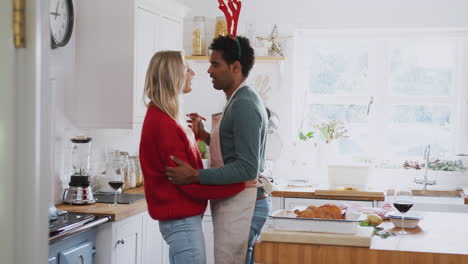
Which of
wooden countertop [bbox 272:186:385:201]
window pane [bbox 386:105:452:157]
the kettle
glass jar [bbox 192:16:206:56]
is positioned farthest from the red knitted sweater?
window pane [bbox 386:105:452:157]

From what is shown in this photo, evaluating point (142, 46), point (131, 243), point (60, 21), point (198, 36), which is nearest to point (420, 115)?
point (198, 36)

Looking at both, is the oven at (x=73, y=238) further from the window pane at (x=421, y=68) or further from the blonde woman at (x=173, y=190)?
the window pane at (x=421, y=68)

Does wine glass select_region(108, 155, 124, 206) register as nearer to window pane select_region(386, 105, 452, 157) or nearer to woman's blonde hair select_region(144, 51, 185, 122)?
woman's blonde hair select_region(144, 51, 185, 122)

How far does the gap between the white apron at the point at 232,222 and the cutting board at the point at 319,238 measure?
0.11 m

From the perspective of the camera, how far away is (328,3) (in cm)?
537

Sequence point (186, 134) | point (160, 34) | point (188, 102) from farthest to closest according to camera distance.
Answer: point (188, 102), point (160, 34), point (186, 134)

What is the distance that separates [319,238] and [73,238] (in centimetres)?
125

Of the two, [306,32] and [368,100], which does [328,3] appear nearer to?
[306,32]

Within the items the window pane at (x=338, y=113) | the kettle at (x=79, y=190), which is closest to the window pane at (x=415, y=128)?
the window pane at (x=338, y=113)

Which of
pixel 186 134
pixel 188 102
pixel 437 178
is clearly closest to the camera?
pixel 186 134

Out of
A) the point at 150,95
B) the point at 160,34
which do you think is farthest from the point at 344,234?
the point at 160,34

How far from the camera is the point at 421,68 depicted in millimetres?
5520

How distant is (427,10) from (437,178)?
4.84 ft

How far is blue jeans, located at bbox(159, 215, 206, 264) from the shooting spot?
2352 millimetres
